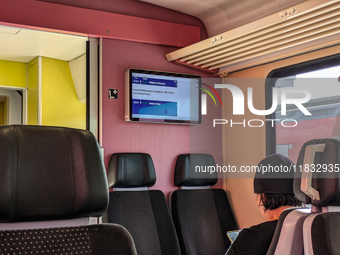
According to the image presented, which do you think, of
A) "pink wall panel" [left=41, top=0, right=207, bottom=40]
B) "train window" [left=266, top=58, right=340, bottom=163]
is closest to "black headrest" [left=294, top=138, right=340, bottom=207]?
"train window" [left=266, top=58, right=340, bottom=163]

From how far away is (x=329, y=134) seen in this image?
3.01m

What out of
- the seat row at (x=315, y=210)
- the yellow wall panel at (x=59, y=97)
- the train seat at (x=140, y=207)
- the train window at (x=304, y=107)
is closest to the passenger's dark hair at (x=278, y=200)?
the seat row at (x=315, y=210)

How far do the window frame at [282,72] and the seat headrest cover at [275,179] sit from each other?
1229mm

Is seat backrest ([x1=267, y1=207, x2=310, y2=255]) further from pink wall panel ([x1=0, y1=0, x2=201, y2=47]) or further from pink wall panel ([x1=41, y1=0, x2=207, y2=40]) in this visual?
pink wall panel ([x1=41, y1=0, x2=207, y2=40])

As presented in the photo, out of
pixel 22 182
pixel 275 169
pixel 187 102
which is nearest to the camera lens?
pixel 22 182

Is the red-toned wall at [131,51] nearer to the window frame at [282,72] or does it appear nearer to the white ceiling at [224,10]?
the white ceiling at [224,10]

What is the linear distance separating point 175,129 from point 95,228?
7.63 feet

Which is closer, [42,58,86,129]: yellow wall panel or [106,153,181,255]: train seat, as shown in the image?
[106,153,181,255]: train seat

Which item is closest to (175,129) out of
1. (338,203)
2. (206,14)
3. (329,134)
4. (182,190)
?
(182,190)

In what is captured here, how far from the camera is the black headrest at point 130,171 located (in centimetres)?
313

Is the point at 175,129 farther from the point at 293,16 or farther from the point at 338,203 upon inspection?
the point at 338,203

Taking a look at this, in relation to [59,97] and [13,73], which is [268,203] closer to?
[59,97]

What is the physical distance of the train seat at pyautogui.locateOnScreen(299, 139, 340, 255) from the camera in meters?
1.41

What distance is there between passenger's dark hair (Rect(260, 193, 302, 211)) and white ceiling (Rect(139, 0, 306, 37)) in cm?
164
